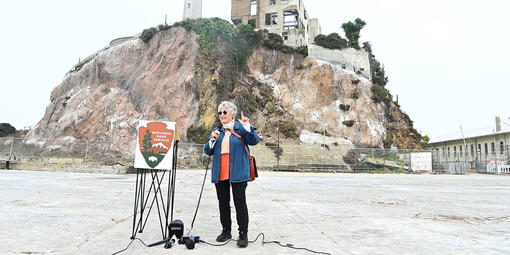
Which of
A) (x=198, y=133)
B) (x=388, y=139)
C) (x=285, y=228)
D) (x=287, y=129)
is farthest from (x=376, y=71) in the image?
(x=285, y=228)

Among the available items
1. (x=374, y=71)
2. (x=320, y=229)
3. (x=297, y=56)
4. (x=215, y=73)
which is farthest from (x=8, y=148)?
(x=374, y=71)

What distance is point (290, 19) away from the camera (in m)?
46.0

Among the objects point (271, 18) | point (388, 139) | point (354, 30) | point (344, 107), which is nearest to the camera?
point (344, 107)

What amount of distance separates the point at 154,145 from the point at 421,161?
3051 centimetres

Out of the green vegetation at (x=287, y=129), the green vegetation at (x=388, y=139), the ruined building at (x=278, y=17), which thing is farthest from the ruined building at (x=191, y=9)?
the green vegetation at (x=388, y=139)

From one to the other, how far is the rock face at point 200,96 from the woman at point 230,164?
2835 cm

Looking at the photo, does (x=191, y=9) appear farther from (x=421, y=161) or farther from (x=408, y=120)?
(x=421, y=161)

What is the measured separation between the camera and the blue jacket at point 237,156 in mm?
3322

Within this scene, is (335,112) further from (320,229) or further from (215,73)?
(320,229)

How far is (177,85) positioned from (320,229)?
32146 millimetres

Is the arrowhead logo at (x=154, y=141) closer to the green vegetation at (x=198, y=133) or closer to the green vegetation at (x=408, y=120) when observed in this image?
the green vegetation at (x=198, y=133)

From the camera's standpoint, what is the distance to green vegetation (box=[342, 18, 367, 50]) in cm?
4284

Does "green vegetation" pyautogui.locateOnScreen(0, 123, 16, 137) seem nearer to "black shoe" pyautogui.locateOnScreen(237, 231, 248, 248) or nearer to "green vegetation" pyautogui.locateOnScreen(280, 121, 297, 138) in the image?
"green vegetation" pyautogui.locateOnScreen(280, 121, 297, 138)

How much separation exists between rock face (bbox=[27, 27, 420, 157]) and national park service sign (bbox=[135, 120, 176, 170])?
93.1 ft
